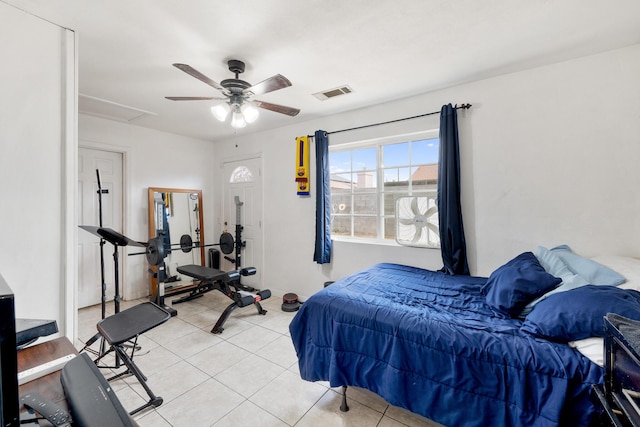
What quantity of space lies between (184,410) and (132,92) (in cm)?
289

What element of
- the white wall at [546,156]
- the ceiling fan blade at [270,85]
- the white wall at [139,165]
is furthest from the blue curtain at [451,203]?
the white wall at [139,165]

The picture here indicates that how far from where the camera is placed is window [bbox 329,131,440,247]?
9.45 feet

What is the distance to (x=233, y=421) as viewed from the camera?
1.71m

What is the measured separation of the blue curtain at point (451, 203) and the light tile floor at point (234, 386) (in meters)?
1.35

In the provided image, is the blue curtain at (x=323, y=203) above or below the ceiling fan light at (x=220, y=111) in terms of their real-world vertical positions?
below

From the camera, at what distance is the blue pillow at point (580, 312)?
3.81 ft

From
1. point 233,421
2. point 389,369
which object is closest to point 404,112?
point 389,369

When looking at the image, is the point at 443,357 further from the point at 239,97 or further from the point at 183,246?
the point at 183,246

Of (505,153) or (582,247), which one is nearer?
(582,247)

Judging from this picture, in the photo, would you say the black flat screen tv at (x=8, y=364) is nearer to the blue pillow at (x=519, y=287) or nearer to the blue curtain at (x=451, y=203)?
the blue pillow at (x=519, y=287)

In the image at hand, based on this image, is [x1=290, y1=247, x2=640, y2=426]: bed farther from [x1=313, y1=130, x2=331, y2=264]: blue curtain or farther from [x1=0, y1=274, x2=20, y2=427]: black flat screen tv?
[x1=0, y1=274, x2=20, y2=427]: black flat screen tv

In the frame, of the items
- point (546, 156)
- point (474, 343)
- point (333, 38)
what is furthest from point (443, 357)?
point (333, 38)

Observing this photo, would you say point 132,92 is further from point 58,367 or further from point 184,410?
point 184,410

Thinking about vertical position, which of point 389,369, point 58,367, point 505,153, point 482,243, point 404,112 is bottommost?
point 389,369
